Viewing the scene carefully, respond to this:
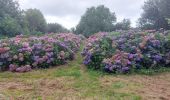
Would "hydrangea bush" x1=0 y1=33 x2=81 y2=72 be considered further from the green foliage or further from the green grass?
the green foliage

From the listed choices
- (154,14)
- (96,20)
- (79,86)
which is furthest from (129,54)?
(96,20)

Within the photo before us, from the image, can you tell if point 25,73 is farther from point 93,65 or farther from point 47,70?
point 93,65

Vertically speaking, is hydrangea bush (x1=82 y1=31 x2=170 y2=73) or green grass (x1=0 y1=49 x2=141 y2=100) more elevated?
hydrangea bush (x1=82 y1=31 x2=170 y2=73)

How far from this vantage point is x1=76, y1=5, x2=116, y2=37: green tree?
77.9 ft

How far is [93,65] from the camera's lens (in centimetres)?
902

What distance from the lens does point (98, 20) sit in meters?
23.8

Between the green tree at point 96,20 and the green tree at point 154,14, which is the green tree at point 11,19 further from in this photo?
the green tree at point 154,14

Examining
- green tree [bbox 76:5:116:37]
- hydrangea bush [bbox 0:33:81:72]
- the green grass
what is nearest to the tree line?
green tree [bbox 76:5:116:37]

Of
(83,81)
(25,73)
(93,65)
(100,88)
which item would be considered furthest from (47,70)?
(100,88)

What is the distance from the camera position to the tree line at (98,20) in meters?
21.4

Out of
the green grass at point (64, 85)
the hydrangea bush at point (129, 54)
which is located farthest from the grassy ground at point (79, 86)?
the hydrangea bush at point (129, 54)

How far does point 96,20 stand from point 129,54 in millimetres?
14777

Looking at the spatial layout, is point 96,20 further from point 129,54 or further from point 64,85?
point 64,85

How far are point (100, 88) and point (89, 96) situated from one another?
598 mm
